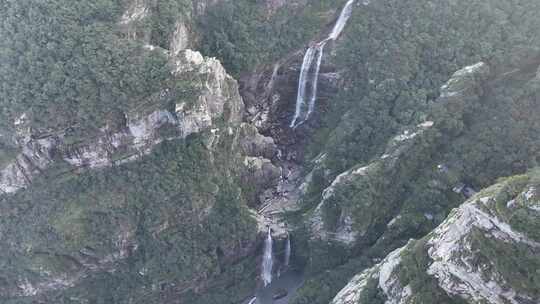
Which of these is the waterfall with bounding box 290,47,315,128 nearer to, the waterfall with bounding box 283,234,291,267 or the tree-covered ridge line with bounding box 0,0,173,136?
the waterfall with bounding box 283,234,291,267

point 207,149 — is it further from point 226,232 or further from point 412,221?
point 412,221

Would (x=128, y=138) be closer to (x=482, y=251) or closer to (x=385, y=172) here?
(x=385, y=172)

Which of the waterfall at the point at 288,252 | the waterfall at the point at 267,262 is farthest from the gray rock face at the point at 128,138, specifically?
the waterfall at the point at 288,252

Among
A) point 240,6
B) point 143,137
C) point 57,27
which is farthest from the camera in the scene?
point 240,6

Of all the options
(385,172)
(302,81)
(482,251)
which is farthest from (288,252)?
(482,251)

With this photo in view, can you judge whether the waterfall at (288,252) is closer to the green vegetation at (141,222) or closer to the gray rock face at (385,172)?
the green vegetation at (141,222)

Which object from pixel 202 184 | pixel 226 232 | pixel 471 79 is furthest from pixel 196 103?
pixel 471 79

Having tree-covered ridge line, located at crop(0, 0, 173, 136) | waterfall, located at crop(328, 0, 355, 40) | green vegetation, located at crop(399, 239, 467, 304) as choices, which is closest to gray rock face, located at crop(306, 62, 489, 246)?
green vegetation, located at crop(399, 239, 467, 304)

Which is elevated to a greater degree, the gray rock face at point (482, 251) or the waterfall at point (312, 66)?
the waterfall at point (312, 66)
